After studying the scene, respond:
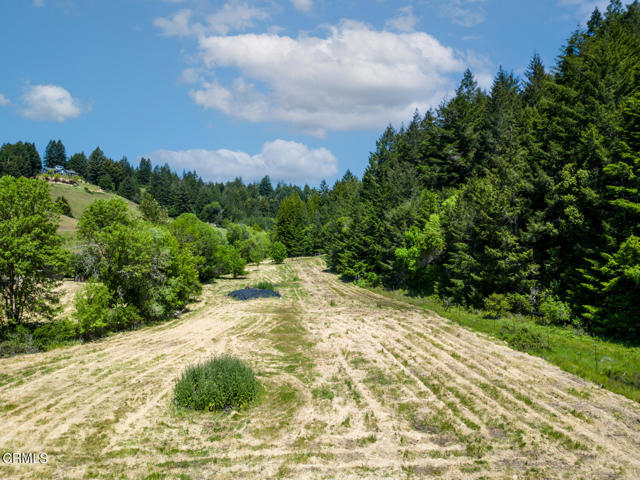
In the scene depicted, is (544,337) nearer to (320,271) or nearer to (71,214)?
(320,271)

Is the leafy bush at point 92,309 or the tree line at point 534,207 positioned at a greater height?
the tree line at point 534,207

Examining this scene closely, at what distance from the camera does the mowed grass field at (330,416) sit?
900cm

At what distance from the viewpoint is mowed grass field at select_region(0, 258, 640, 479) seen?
9.00 meters

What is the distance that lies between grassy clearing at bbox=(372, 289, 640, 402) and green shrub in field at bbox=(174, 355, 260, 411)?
1328 cm

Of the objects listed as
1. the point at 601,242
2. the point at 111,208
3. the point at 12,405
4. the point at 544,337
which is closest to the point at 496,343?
the point at 544,337

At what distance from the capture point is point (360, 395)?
13148 mm

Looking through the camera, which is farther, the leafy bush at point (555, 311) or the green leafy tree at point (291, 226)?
the green leafy tree at point (291, 226)

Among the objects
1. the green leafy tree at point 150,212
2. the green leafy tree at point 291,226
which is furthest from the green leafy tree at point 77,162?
the green leafy tree at point 150,212

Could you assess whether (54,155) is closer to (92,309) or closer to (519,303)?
(92,309)

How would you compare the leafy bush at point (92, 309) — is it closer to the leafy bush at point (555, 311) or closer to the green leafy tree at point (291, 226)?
the leafy bush at point (555, 311)

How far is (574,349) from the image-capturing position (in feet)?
57.1

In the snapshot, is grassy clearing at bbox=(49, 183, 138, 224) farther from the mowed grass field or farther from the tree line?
the mowed grass field

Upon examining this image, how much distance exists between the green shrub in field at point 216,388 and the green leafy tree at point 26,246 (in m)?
13.5

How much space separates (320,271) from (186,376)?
171 ft
